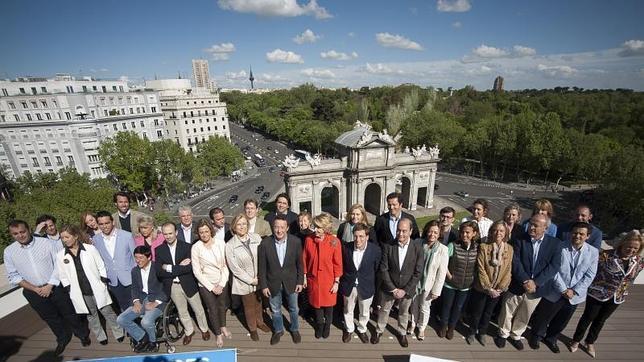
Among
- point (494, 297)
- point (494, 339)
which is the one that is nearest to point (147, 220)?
point (494, 297)

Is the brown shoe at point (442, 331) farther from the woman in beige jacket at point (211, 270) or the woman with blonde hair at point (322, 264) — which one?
the woman in beige jacket at point (211, 270)

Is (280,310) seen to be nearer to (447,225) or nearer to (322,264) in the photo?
(322,264)

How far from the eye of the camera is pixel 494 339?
5.91m

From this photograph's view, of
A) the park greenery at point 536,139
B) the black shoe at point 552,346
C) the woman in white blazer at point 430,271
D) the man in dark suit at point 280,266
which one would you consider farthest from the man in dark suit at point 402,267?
the park greenery at point 536,139

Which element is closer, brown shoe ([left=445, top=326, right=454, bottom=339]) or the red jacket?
the red jacket

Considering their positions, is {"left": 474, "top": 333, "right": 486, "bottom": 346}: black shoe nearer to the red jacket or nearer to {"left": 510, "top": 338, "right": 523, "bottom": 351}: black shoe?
{"left": 510, "top": 338, "right": 523, "bottom": 351}: black shoe

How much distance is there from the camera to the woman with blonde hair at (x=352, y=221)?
5910 mm

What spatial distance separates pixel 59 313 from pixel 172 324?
222cm

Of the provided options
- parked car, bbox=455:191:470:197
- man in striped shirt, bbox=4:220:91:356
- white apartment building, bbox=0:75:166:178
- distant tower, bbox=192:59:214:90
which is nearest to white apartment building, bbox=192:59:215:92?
distant tower, bbox=192:59:214:90

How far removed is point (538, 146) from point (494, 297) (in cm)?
4298

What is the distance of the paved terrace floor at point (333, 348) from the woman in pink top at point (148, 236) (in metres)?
2.12

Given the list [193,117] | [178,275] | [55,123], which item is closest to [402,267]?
[178,275]

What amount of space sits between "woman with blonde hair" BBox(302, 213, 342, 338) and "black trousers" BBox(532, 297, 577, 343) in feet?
13.2

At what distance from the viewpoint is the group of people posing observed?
524 cm
